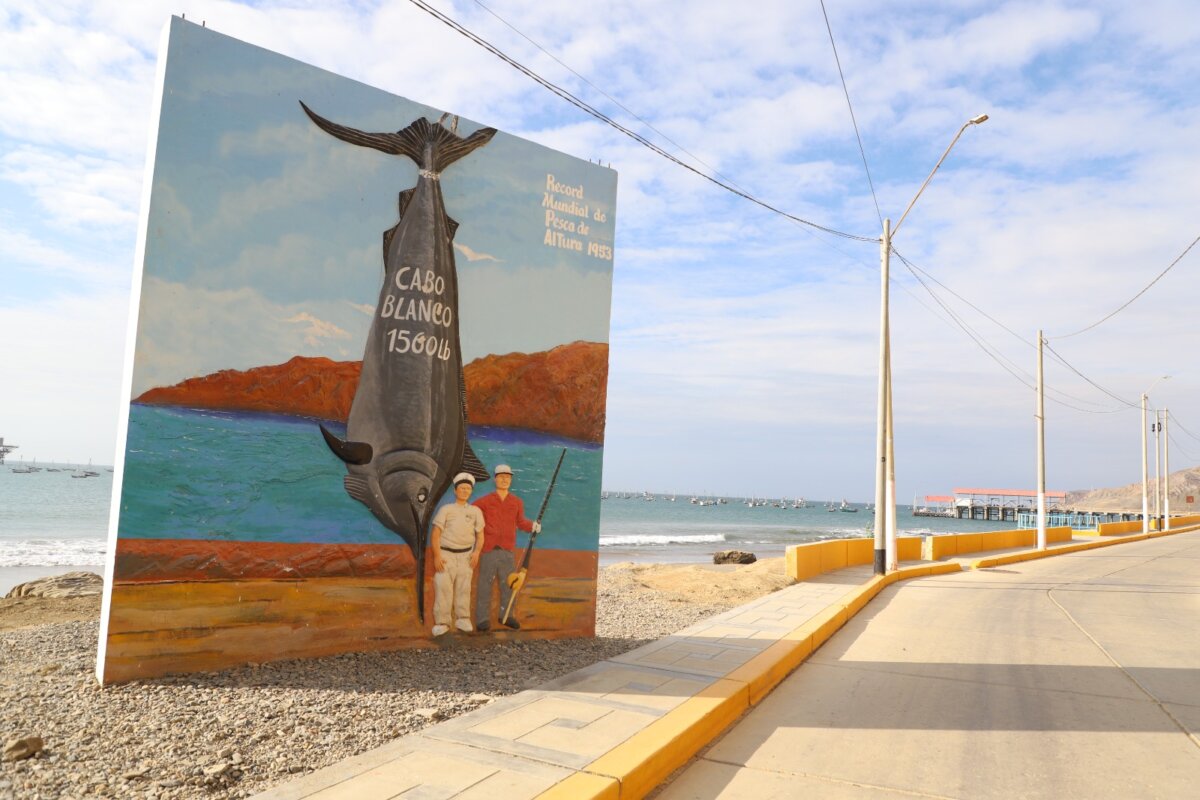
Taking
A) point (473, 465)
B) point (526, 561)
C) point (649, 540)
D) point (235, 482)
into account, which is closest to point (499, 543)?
point (526, 561)

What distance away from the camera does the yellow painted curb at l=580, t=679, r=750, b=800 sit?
4605 mm

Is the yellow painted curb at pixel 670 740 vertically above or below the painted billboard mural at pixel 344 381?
below

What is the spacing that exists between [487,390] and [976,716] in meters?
5.40

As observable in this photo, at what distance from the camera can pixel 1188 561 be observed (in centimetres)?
2594

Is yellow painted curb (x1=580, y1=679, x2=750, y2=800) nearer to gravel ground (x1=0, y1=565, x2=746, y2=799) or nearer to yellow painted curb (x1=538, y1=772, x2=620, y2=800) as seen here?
yellow painted curb (x1=538, y1=772, x2=620, y2=800)

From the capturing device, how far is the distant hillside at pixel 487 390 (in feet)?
22.2

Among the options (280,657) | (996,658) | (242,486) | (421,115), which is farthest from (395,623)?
(996,658)

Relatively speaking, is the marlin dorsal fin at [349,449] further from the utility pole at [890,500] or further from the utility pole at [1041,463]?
the utility pole at [1041,463]

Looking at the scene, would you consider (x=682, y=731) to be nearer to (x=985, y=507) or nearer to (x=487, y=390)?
(x=487, y=390)

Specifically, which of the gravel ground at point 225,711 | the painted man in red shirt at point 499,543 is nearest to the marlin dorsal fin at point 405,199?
the painted man in red shirt at point 499,543

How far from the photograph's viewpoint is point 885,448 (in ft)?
57.3

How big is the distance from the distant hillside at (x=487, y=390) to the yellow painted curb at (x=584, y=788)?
4.24m

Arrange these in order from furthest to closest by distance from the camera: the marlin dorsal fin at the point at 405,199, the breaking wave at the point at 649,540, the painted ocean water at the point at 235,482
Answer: the breaking wave at the point at 649,540 < the marlin dorsal fin at the point at 405,199 < the painted ocean water at the point at 235,482

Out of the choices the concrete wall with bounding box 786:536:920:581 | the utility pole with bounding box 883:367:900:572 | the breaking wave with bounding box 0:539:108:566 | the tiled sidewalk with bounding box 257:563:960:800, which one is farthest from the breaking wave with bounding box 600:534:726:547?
the tiled sidewalk with bounding box 257:563:960:800
